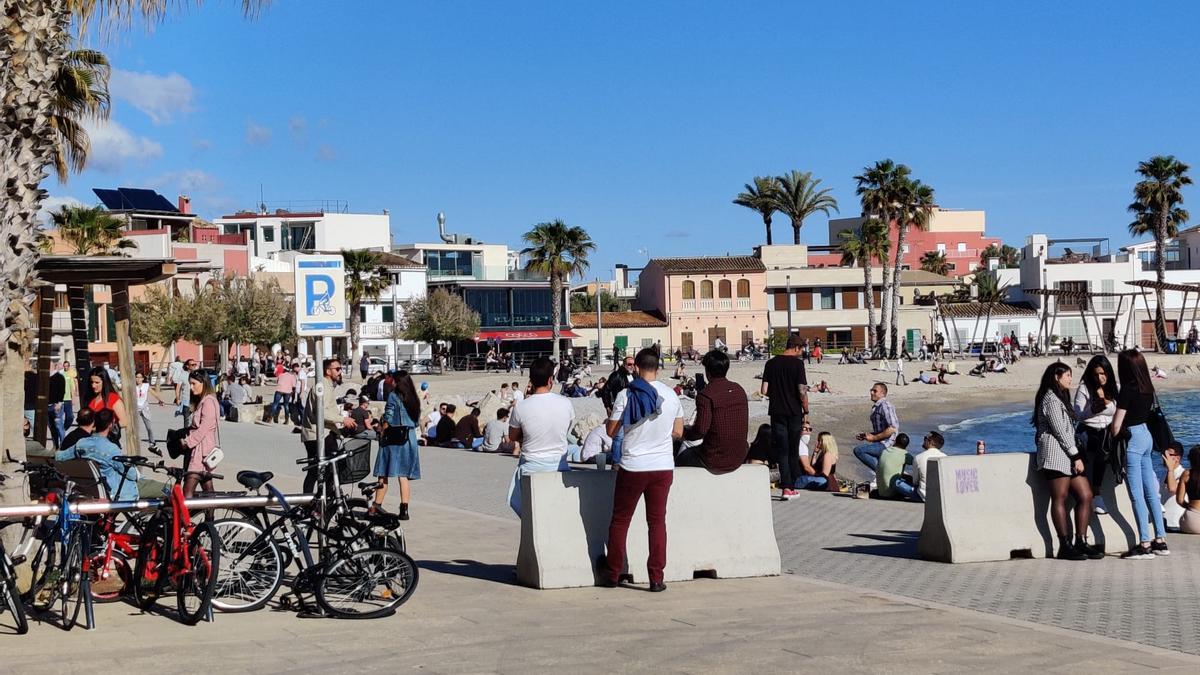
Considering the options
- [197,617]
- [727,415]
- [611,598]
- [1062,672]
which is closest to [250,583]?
[197,617]

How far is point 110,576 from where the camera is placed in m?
8.55

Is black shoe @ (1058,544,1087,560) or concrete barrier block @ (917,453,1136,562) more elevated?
concrete barrier block @ (917,453,1136,562)

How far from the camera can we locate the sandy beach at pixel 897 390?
4578 centimetres

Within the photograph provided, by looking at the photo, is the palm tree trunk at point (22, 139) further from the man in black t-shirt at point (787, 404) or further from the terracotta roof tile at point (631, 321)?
the terracotta roof tile at point (631, 321)

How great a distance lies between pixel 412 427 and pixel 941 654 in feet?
23.8

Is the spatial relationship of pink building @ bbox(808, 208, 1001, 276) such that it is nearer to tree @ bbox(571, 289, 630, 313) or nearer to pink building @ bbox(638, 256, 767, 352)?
tree @ bbox(571, 289, 630, 313)

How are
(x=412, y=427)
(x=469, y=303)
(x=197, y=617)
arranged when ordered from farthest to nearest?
(x=469, y=303) → (x=412, y=427) → (x=197, y=617)

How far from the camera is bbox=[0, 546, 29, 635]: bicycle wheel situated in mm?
7590

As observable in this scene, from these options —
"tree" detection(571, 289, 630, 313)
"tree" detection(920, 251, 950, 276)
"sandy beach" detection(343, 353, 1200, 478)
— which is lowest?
"sandy beach" detection(343, 353, 1200, 478)

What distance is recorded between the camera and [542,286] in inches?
3425

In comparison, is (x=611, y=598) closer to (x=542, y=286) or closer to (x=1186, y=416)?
(x=1186, y=416)

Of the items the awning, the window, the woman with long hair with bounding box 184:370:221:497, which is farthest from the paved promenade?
the awning

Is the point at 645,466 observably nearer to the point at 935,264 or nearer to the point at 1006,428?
the point at 1006,428

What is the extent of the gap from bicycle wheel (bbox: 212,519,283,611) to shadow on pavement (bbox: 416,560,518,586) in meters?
1.92
